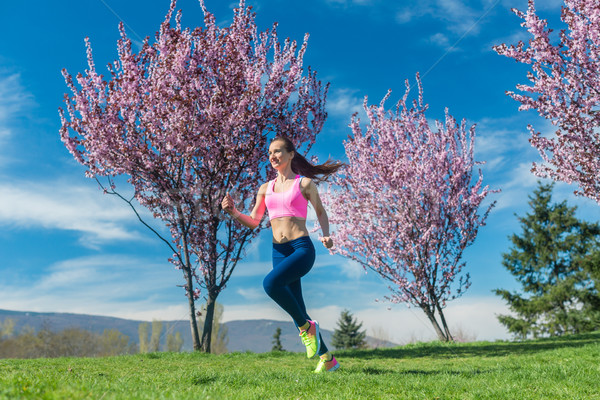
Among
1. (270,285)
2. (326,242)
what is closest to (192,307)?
(270,285)

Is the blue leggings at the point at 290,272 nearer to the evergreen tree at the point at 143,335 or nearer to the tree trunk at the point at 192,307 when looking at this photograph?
the tree trunk at the point at 192,307

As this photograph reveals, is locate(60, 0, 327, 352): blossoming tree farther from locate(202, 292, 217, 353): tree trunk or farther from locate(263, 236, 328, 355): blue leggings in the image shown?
locate(263, 236, 328, 355): blue leggings

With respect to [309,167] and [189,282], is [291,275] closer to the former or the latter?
[309,167]

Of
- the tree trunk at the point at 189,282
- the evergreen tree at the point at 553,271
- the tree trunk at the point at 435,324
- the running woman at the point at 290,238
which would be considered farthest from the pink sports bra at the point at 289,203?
the evergreen tree at the point at 553,271

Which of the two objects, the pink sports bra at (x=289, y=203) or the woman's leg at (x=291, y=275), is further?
the pink sports bra at (x=289, y=203)

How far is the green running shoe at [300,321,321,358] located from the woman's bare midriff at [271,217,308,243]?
3.93ft

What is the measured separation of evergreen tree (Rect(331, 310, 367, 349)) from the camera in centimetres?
3341

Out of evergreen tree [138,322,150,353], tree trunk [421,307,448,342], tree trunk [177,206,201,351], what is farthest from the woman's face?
evergreen tree [138,322,150,353]

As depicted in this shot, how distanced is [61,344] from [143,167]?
103 ft

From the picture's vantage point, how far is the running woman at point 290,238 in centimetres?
560

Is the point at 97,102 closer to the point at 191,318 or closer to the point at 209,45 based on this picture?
the point at 209,45

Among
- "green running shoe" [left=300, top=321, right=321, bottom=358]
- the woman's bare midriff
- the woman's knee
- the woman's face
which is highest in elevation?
the woman's face

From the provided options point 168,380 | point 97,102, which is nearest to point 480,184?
point 97,102

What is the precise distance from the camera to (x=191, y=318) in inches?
480
